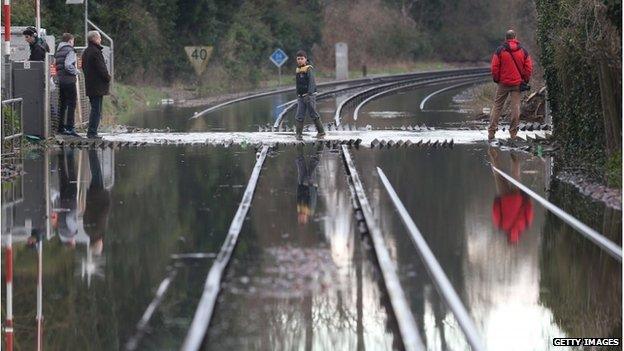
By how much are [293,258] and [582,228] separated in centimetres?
311

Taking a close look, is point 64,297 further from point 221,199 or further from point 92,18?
point 92,18

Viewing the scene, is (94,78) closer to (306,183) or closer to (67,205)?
(306,183)

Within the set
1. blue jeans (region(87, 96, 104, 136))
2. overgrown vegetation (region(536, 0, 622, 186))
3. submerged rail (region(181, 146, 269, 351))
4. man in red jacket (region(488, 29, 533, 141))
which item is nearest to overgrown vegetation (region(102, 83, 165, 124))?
blue jeans (region(87, 96, 104, 136))

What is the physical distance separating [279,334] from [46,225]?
570 centimetres

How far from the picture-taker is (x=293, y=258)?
12148 mm

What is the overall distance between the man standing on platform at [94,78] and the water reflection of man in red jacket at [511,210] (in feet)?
29.8

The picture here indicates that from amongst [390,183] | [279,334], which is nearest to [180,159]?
[390,183]

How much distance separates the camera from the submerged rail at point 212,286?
884 centimetres

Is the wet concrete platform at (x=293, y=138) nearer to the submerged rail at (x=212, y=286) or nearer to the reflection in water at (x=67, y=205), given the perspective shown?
the reflection in water at (x=67, y=205)

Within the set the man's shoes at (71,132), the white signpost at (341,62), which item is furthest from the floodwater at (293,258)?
the white signpost at (341,62)

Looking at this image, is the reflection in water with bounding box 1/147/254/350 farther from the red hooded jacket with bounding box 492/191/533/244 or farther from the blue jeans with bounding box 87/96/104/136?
the blue jeans with bounding box 87/96/104/136

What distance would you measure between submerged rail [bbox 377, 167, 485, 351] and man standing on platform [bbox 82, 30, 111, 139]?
1100 cm

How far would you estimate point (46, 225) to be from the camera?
1437 centimetres

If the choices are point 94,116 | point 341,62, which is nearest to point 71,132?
point 94,116
